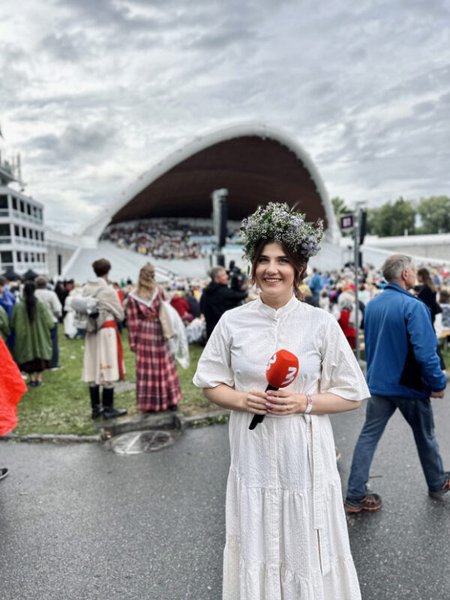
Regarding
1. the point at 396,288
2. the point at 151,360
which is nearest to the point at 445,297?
the point at 151,360

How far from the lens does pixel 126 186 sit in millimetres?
45281

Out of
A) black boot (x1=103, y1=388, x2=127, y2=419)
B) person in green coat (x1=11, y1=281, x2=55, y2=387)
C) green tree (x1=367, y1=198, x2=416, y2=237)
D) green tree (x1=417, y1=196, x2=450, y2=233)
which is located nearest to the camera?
black boot (x1=103, y1=388, x2=127, y2=419)

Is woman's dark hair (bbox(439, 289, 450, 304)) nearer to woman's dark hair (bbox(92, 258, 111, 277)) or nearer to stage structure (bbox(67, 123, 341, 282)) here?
woman's dark hair (bbox(92, 258, 111, 277))

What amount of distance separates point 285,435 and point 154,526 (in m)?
1.94

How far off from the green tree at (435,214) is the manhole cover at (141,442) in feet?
318

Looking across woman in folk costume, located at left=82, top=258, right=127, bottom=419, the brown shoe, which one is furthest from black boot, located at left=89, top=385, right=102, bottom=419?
the brown shoe

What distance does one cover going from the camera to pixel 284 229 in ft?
6.41

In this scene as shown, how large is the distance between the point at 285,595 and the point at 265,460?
22.6 inches

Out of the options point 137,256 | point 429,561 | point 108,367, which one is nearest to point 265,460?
point 429,561

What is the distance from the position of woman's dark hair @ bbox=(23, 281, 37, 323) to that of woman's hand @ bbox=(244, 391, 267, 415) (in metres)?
6.42

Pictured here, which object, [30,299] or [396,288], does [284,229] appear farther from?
[30,299]

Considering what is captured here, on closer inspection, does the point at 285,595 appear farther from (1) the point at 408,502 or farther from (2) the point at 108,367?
(2) the point at 108,367

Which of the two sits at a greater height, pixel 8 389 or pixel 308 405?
pixel 308 405

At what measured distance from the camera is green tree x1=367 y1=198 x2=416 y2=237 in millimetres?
87312
